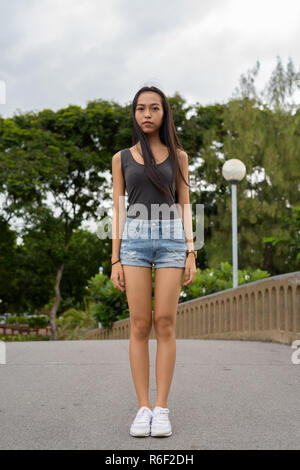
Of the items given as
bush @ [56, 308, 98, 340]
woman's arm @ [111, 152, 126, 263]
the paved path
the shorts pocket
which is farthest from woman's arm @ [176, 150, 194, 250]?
bush @ [56, 308, 98, 340]

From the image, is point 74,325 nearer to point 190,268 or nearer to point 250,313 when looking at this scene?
point 250,313

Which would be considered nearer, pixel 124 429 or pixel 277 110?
pixel 124 429

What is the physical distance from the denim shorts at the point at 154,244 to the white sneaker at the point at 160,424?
2.78 ft

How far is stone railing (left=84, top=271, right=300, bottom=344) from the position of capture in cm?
848

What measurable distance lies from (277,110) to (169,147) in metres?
20.4

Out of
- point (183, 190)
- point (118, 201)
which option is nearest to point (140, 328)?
point (118, 201)

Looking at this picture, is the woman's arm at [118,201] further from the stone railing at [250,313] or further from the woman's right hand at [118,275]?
the stone railing at [250,313]

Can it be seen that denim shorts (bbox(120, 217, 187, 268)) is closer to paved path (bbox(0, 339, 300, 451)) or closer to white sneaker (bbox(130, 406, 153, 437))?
white sneaker (bbox(130, 406, 153, 437))

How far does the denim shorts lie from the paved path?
1.00 m

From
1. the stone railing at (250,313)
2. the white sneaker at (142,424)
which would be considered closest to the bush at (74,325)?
the stone railing at (250,313)

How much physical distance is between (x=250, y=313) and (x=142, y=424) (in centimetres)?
724

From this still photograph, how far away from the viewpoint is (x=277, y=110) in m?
22.9

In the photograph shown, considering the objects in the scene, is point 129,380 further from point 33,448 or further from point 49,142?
point 49,142

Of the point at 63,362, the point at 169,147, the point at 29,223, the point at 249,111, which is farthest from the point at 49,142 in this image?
the point at 169,147
